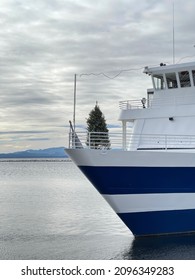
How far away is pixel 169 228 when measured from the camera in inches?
696

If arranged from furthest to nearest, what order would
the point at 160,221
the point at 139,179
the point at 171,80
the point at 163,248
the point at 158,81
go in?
the point at 158,81, the point at 171,80, the point at 160,221, the point at 139,179, the point at 163,248

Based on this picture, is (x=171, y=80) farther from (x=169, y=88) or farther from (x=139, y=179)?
(x=139, y=179)

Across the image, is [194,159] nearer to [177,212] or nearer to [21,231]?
[177,212]

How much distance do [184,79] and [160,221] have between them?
6.29 meters

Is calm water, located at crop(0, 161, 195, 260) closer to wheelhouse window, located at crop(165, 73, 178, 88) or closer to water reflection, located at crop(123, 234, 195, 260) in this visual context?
water reflection, located at crop(123, 234, 195, 260)

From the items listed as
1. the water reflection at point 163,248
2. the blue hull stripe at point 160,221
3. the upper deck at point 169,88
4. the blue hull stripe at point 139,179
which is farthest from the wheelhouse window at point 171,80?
the water reflection at point 163,248

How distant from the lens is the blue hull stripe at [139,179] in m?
16.8

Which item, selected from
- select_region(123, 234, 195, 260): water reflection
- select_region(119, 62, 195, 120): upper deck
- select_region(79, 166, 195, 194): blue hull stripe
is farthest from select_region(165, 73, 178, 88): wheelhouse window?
select_region(123, 234, 195, 260): water reflection

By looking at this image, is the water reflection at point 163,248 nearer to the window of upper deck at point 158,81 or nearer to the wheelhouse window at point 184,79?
the wheelhouse window at point 184,79

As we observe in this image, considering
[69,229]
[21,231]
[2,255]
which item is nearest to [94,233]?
[69,229]

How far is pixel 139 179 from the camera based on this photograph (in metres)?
17.0

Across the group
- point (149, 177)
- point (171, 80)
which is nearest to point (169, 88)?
point (171, 80)

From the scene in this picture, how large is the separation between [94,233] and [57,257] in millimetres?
4554

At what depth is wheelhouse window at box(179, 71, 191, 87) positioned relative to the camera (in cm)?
1967
